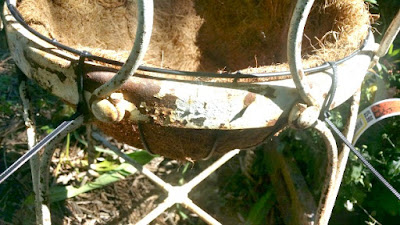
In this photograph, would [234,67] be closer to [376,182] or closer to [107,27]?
[107,27]

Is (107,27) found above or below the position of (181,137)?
above

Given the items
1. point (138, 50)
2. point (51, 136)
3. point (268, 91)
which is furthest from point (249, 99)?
point (51, 136)

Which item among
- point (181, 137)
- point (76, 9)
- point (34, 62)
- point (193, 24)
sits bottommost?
point (181, 137)

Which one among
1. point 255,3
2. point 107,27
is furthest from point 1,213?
point 255,3

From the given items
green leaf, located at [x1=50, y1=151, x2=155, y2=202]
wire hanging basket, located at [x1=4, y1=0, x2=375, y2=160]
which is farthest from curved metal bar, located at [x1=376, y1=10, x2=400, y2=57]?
green leaf, located at [x1=50, y1=151, x2=155, y2=202]

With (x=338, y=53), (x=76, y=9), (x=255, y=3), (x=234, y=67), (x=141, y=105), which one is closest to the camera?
(x=141, y=105)

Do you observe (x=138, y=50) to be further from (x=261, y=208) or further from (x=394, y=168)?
(x=261, y=208)

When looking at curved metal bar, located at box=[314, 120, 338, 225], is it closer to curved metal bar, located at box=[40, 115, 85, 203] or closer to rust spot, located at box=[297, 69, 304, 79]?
rust spot, located at box=[297, 69, 304, 79]
